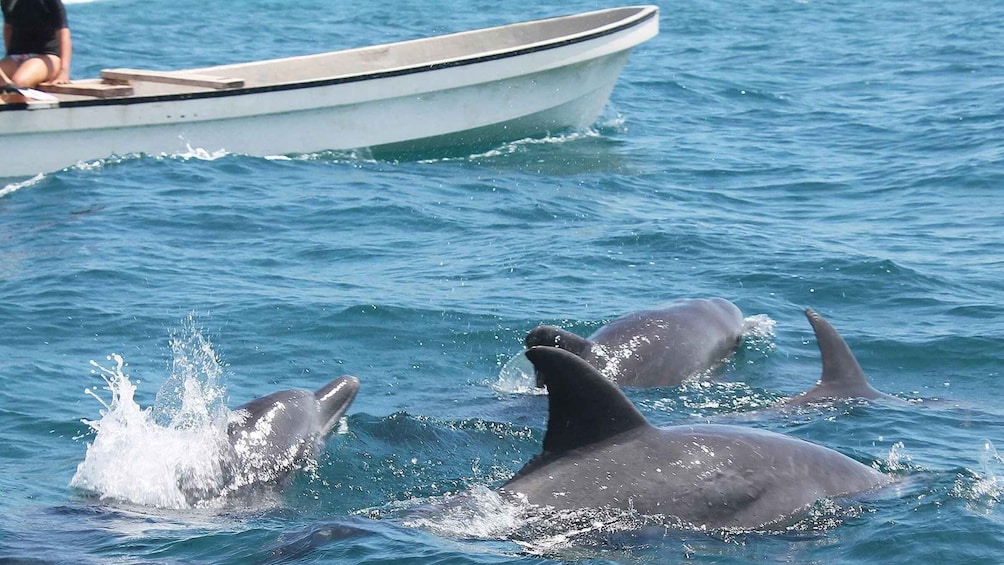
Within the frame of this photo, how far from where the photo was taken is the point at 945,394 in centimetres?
1245

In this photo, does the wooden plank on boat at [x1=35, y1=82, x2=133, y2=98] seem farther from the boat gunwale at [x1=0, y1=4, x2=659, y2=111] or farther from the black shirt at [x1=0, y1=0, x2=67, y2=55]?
the black shirt at [x1=0, y1=0, x2=67, y2=55]

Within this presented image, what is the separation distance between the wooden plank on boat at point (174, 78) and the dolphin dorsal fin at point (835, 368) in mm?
12529

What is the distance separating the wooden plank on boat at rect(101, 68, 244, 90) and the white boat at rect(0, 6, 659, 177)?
0.02 m

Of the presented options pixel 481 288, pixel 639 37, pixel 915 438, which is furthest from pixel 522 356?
pixel 639 37

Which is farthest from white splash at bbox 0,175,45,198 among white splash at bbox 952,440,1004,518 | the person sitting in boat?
white splash at bbox 952,440,1004,518

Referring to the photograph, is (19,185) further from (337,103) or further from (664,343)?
(664,343)

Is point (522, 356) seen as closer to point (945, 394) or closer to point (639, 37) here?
point (945, 394)

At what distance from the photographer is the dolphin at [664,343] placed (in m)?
12.2

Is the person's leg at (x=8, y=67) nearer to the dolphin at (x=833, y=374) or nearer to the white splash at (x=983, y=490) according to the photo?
the dolphin at (x=833, y=374)

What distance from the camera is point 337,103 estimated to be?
2245cm

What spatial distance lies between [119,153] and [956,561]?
16.1m

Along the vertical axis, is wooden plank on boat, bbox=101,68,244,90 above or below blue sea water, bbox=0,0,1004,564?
above

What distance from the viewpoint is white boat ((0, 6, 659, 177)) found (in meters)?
20.8

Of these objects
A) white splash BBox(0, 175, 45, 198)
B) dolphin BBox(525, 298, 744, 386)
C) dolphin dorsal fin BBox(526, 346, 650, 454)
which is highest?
dolphin dorsal fin BBox(526, 346, 650, 454)
